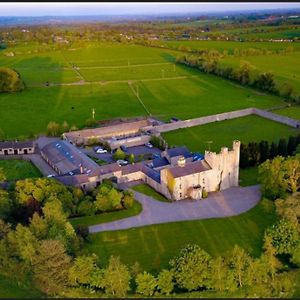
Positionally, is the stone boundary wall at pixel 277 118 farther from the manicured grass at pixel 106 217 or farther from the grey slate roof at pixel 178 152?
the manicured grass at pixel 106 217

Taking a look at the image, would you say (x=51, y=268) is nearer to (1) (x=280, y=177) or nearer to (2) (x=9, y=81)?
(1) (x=280, y=177)

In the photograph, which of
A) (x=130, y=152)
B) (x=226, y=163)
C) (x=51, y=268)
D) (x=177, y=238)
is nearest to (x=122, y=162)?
(x=130, y=152)

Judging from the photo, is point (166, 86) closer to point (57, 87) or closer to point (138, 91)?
point (138, 91)

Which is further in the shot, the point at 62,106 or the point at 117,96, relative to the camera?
the point at 117,96

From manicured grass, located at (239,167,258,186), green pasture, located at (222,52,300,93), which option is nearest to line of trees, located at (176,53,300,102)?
green pasture, located at (222,52,300,93)

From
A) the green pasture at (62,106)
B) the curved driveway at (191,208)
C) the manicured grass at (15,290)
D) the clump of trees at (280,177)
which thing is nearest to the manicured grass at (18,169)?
the green pasture at (62,106)
